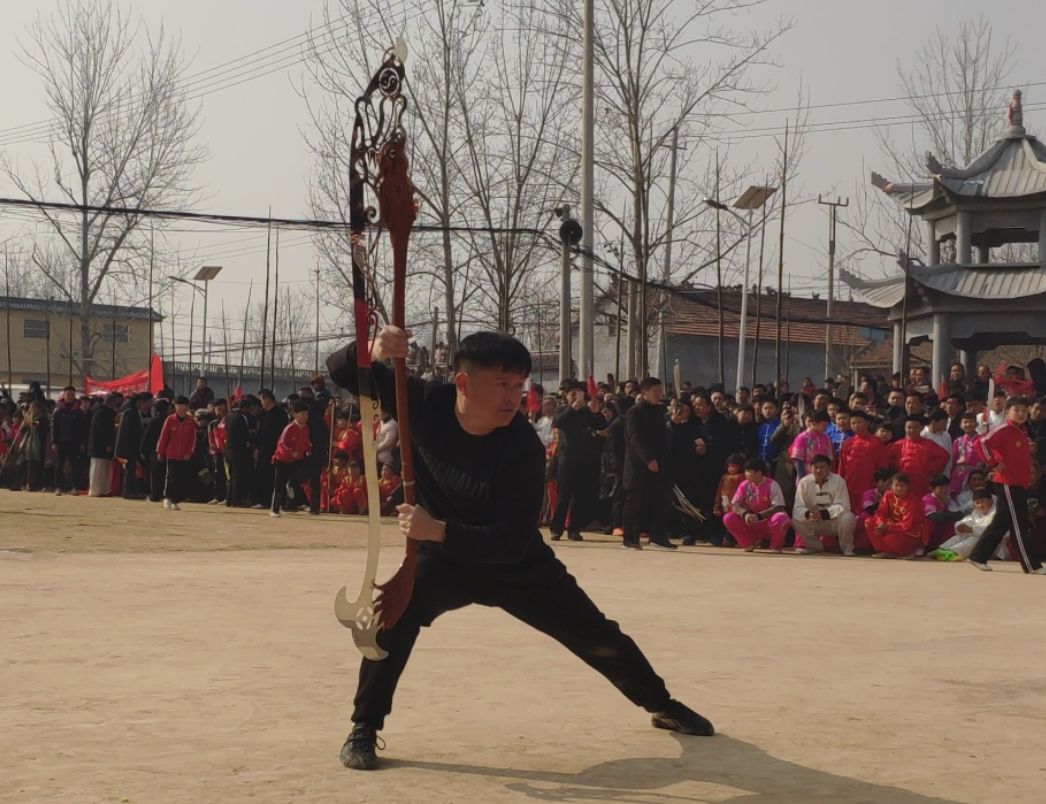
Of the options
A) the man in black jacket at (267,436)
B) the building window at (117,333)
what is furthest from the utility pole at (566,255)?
the building window at (117,333)

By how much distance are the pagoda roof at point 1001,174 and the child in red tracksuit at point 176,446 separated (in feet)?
42.1

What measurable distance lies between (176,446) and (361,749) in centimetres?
1565

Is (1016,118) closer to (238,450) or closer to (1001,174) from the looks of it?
(1001,174)

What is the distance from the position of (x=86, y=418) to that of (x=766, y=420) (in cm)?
1225

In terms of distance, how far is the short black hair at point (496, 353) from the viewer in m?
4.87

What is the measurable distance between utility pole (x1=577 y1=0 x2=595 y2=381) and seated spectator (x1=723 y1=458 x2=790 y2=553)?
222 inches

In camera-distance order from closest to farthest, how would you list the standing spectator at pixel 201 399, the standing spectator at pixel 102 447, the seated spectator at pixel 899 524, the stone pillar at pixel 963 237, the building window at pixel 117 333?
the seated spectator at pixel 899 524 → the standing spectator at pixel 102 447 → the standing spectator at pixel 201 399 → the stone pillar at pixel 963 237 → the building window at pixel 117 333

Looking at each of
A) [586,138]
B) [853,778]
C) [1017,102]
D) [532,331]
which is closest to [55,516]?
[586,138]

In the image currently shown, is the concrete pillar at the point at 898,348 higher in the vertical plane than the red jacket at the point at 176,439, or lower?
higher

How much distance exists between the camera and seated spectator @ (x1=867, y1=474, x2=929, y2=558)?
14.5 metres

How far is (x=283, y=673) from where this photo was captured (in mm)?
6621

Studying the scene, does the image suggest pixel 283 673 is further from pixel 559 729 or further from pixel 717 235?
pixel 717 235

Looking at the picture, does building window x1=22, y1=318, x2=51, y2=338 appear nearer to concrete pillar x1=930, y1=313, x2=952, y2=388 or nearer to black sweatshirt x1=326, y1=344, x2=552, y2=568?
concrete pillar x1=930, y1=313, x2=952, y2=388

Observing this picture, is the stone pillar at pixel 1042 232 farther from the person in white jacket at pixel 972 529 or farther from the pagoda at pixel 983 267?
the person in white jacket at pixel 972 529
